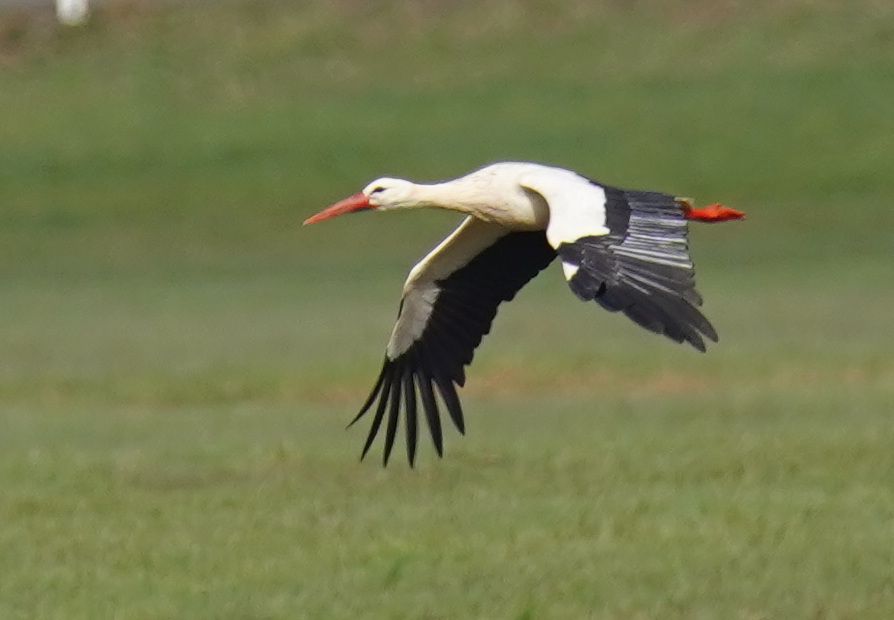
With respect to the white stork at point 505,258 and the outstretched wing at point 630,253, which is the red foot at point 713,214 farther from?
the outstretched wing at point 630,253

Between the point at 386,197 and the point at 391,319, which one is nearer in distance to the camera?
the point at 386,197

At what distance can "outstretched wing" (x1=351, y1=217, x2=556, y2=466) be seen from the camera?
30.2ft

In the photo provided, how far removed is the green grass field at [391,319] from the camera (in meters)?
7.91

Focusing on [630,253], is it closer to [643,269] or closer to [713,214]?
[643,269]

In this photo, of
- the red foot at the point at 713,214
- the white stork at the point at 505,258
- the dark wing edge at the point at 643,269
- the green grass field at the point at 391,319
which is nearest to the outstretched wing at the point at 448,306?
the white stork at the point at 505,258

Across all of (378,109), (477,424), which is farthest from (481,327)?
(378,109)

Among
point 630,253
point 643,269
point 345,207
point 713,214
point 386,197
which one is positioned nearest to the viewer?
point 643,269

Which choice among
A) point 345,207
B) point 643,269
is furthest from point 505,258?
point 643,269

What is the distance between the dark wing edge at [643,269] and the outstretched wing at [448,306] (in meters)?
1.29

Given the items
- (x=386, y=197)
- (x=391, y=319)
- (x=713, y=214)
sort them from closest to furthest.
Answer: (x=713, y=214) → (x=386, y=197) → (x=391, y=319)

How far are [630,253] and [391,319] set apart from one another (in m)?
10.7

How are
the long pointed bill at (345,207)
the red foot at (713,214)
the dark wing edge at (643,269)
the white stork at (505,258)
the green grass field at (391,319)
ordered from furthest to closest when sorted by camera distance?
1. the long pointed bill at (345,207)
2. the red foot at (713,214)
3. the green grass field at (391,319)
4. the white stork at (505,258)
5. the dark wing edge at (643,269)

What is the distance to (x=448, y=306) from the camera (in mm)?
9227

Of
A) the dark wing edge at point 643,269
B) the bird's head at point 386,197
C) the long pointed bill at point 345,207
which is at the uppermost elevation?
the bird's head at point 386,197
